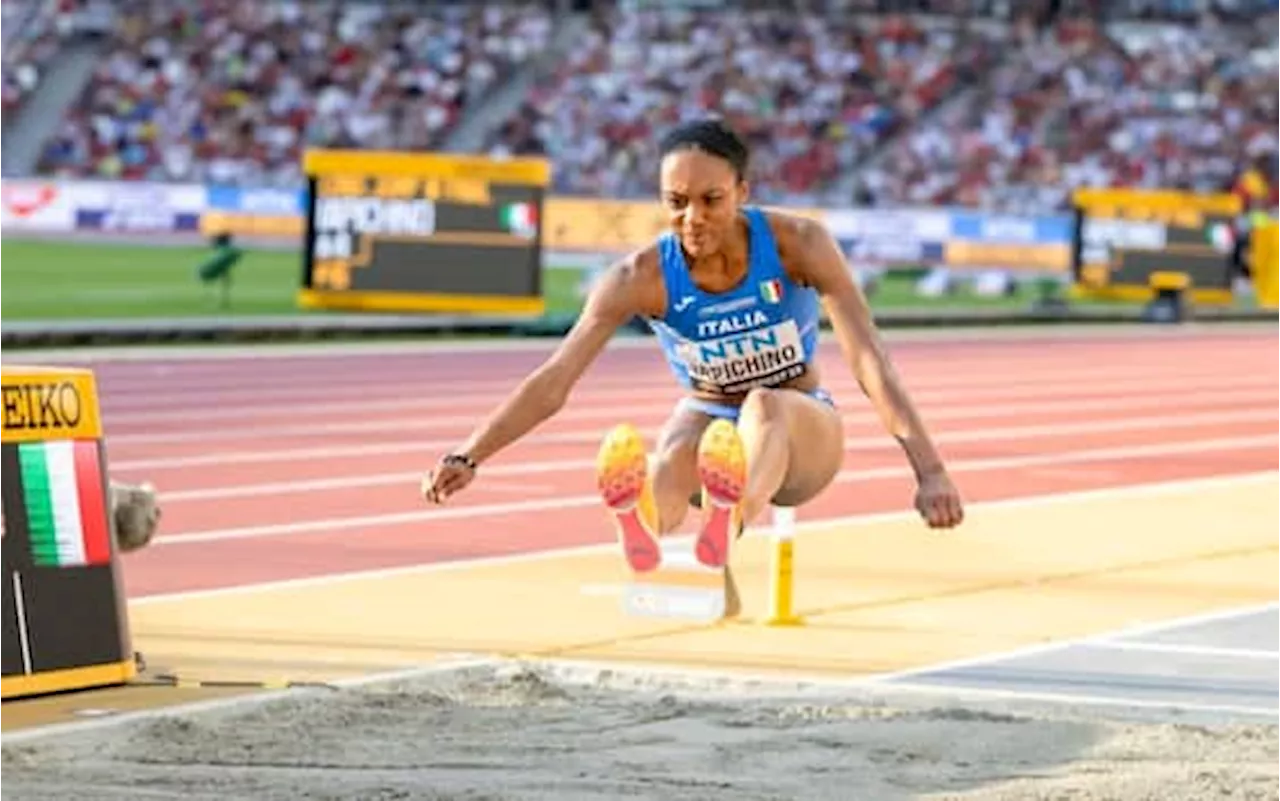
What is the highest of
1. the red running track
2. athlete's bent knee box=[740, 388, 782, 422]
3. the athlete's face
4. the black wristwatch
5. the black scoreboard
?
the black scoreboard

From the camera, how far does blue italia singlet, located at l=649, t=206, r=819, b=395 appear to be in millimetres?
8086

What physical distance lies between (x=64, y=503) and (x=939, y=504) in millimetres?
2816

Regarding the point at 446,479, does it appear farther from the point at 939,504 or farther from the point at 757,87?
the point at 757,87

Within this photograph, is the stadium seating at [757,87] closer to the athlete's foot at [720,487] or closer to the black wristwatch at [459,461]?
the athlete's foot at [720,487]

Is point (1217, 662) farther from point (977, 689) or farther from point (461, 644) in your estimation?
point (461, 644)

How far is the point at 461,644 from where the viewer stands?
957cm

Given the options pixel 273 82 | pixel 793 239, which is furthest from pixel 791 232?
pixel 273 82

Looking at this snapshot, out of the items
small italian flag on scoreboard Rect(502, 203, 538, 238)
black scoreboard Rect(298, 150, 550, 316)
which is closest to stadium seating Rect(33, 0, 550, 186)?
black scoreboard Rect(298, 150, 550, 316)

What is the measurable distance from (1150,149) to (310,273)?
2142 cm

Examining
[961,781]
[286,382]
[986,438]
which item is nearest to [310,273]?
[286,382]

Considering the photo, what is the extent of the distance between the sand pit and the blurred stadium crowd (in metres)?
36.6

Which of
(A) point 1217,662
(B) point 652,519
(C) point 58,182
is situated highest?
(C) point 58,182

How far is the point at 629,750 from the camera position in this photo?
7.54 metres

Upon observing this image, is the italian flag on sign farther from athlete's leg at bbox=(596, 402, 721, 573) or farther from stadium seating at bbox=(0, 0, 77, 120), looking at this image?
stadium seating at bbox=(0, 0, 77, 120)
